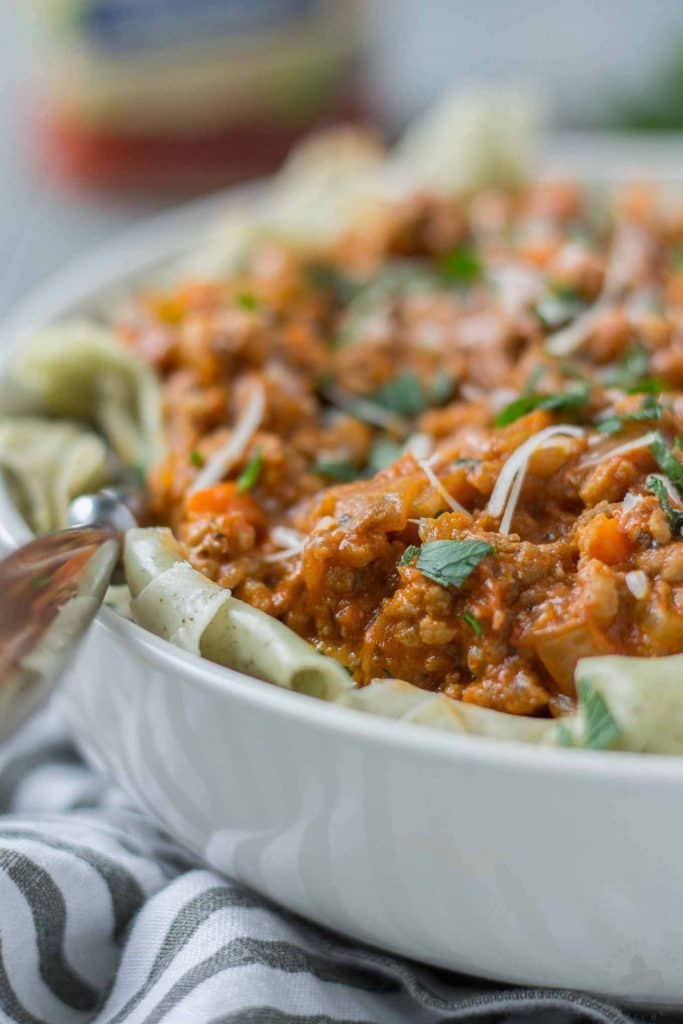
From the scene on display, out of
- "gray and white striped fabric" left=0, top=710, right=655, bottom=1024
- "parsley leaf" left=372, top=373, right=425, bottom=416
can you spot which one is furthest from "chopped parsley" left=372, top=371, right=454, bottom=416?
"gray and white striped fabric" left=0, top=710, right=655, bottom=1024

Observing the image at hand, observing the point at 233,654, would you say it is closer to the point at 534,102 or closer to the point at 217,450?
the point at 217,450

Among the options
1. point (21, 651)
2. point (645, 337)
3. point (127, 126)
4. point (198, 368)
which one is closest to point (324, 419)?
point (198, 368)

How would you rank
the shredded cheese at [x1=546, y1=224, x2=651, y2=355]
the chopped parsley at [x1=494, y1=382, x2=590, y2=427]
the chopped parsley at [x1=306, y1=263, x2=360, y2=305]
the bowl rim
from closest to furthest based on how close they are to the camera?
the bowl rim < the chopped parsley at [x1=494, y1=382, x2=590, y2=427] < the shredded cheese at [x1=546, y1=224, x2=651, y2=355] < the chopped parsley at [x1=306, y1=263, x2=360, y2=305]

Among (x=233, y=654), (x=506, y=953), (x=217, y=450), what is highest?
(x=217, y=450)

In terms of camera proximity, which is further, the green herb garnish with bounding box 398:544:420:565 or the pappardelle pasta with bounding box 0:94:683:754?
the green herb garnish with bounding box 398:544:420:565

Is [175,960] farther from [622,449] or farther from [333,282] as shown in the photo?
[333,282]

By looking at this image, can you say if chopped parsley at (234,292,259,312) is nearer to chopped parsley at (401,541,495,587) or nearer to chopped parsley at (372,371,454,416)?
chopped parsley at (372,371,454,416)

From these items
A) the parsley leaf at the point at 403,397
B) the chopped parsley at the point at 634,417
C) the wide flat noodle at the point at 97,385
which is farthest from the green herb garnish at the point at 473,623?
the wide flat noodle at the point at 97,385

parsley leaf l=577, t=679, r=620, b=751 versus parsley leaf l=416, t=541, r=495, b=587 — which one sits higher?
parsley leaf l=416, t=541, r=495, b=587
